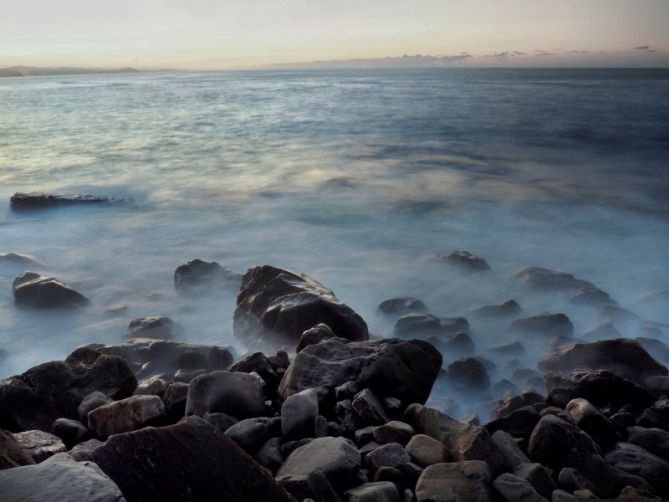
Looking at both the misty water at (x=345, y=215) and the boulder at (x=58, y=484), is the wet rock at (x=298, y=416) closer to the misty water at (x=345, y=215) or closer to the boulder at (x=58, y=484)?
the boulder at (x=58, y=484)

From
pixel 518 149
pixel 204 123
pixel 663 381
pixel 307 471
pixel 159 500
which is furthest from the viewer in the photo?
pixel 204 123

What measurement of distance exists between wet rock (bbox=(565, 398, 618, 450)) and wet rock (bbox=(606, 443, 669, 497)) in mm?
71

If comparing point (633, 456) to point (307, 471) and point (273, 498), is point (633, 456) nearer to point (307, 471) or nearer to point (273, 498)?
point (307, 471)

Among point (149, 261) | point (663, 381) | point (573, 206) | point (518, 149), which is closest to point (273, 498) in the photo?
point (663, 381)

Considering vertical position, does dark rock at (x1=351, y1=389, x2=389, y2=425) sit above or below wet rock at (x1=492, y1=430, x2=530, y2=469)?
above

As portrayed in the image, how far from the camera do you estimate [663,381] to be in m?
4.38

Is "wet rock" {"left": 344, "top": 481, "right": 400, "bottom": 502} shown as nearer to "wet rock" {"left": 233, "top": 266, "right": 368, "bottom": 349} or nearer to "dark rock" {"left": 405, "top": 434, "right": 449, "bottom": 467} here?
"dark rock" {"left": 405, "top": 434, "right": 449, "bottom": 467}

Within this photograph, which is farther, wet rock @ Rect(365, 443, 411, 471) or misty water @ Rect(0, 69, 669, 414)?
misty water @ Rect(0, 69, 669, 414)

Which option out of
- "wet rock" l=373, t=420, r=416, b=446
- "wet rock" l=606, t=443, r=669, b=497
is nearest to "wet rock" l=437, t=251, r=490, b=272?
"wet rock" l=606, t=443, r=669, b=497

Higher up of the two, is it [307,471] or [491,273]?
[307,471]

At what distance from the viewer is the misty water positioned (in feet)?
24.2

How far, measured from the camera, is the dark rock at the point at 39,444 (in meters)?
2.65

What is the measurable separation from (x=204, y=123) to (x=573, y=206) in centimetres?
1870

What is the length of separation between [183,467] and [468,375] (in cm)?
356
